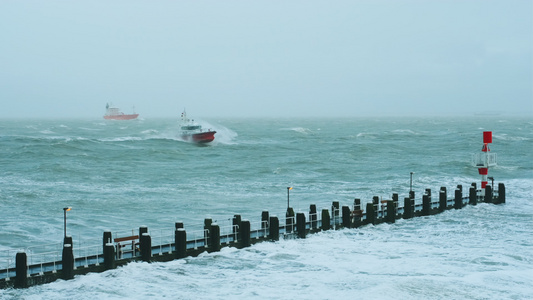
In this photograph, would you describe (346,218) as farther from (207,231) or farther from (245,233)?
(207,231)

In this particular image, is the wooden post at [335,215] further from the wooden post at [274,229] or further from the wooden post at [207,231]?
the wooden post at [207,231]

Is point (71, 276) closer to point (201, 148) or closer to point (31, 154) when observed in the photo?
point (31, 154)

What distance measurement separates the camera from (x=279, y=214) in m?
33.1

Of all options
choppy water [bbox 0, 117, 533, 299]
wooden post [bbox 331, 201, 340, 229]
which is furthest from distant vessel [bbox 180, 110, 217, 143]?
wooden post [bbox 331, 201, 340, 229]

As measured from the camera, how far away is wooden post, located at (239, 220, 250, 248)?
2439 cm

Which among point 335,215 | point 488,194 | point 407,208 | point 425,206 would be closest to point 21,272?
point 335,215

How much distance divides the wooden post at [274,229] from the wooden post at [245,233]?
1343 mm

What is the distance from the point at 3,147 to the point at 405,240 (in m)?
74.1

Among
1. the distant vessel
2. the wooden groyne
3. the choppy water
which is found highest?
the distant vessel

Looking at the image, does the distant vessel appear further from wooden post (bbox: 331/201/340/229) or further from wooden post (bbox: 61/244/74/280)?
wooden post (bbox: 61/244/74/280)

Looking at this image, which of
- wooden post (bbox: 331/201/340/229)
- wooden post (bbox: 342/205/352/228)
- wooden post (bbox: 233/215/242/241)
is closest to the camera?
wooden post (bbox: 233/215/242/241)

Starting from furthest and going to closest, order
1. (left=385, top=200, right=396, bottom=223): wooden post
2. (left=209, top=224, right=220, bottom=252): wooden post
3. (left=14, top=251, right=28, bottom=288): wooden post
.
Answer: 1. (left=385, top=200, right=396, bottom=223): wooden post
2. (left=209, top=224, right=220, bottom=252): wooden post
3. (left=14, top=251, right=28, bottom=288): wooden post

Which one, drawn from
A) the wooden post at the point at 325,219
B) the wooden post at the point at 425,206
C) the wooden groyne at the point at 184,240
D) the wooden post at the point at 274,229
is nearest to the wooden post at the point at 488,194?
the wooden groyne at the point at 184,240

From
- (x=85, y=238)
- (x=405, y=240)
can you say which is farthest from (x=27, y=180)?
(x=405, y=240)
